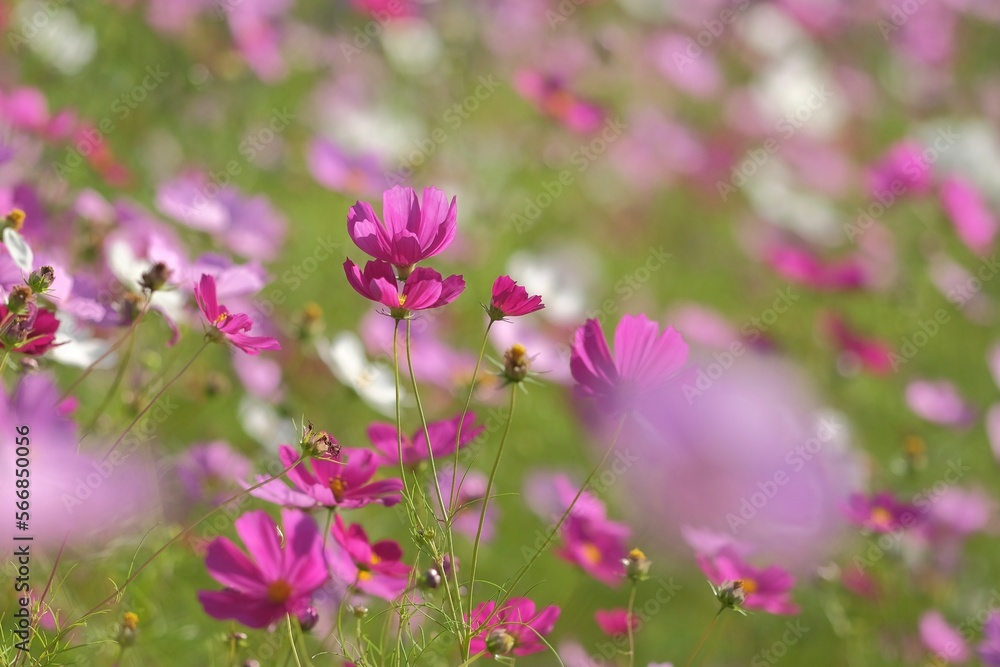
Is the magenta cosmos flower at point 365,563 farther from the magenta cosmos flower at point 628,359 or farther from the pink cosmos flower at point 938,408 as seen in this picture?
the pink cosmos flower at point 938,408

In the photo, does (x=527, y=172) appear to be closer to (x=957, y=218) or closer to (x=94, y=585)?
(x=957, y=218)

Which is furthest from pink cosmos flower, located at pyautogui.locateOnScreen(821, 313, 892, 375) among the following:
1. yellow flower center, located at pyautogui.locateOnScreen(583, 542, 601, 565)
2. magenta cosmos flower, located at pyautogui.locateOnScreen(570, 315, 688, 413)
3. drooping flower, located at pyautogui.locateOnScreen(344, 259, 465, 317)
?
drooping flower, located at pyautogui.locateOnScreen(344, 259, 465, 317)

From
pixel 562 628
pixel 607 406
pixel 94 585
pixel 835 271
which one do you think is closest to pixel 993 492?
pixel 835 271

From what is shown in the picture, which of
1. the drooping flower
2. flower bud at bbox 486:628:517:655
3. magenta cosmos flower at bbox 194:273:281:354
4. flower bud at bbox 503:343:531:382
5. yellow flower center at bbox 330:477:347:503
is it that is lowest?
yellow flower center at bbox 330:477:347:503

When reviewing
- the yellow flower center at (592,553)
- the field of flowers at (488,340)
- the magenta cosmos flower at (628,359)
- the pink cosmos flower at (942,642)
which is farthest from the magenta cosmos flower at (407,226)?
the pink cosmos flower at (942,642)

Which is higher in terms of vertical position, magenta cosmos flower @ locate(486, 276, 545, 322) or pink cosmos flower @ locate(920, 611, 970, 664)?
magenta cosmos flower @ locate(486, 276, 545, 322)

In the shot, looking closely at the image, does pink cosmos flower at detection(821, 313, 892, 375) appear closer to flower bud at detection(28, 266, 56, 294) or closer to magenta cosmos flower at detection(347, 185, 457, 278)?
magenta cosmos flower at detection(347, 185, 457, 278)
